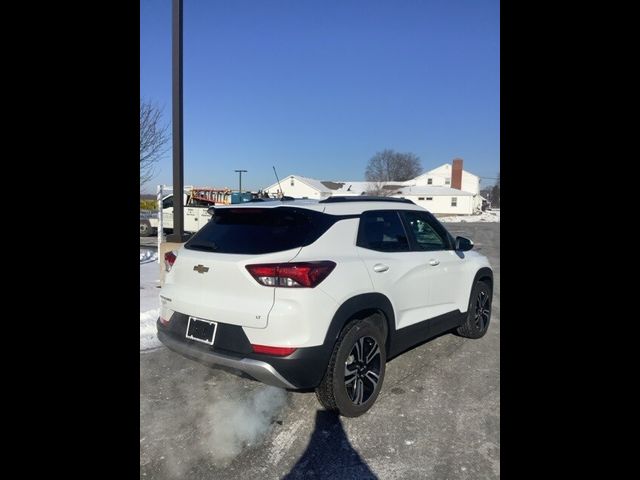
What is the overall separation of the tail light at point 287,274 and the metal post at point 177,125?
15.0ft

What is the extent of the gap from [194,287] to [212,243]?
14.7 inches

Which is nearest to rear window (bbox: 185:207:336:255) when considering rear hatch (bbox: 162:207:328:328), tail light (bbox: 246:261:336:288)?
rear hatch (bbox: 162:207:328:328)

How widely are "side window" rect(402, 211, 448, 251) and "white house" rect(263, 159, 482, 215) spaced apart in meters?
38.7

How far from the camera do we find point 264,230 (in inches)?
122

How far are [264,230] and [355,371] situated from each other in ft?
4.25

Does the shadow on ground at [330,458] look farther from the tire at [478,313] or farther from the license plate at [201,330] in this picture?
the tire at [478,313]

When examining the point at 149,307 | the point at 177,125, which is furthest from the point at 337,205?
the point at 177,125

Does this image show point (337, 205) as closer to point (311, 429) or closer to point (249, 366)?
point (249, 366)

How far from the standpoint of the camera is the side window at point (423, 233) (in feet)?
13.2
